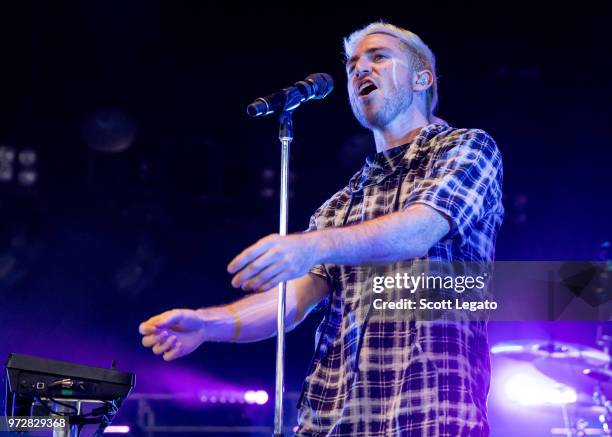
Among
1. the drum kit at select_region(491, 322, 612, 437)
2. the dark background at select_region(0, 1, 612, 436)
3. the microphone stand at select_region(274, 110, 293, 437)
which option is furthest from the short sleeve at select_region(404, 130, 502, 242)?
the dark background at select_region(0, 1, 612, 436)

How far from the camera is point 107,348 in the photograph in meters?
6.05

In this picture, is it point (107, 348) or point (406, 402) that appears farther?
point (107, 348)

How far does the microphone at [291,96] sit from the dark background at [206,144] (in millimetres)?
3504

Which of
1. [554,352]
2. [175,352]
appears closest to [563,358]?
[554,352]

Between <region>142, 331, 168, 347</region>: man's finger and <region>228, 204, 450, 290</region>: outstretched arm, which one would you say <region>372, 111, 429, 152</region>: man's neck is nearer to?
<region>228, 204, 450, 290</region>: outstretched arm

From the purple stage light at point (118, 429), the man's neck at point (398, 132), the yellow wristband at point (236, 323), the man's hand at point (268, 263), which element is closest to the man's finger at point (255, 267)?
the man's hand at point (268, 263)

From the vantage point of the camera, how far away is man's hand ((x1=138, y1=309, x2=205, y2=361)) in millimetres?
1904

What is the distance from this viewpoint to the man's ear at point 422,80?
8.04ft

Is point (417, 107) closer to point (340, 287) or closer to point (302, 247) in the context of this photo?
point (340, 287)

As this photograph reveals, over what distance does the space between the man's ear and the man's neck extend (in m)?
0.12

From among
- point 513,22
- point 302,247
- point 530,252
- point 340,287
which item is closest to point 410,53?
point 340,287

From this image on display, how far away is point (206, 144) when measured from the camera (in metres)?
6.36

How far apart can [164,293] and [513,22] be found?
10.7 ft

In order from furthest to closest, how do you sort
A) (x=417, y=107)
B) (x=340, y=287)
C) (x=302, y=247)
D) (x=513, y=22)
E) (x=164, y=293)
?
(x=164, y=293)
(x=513, y=22)
(x=417, y=107)
(x=340, y=287)
(x=302, y=247)
